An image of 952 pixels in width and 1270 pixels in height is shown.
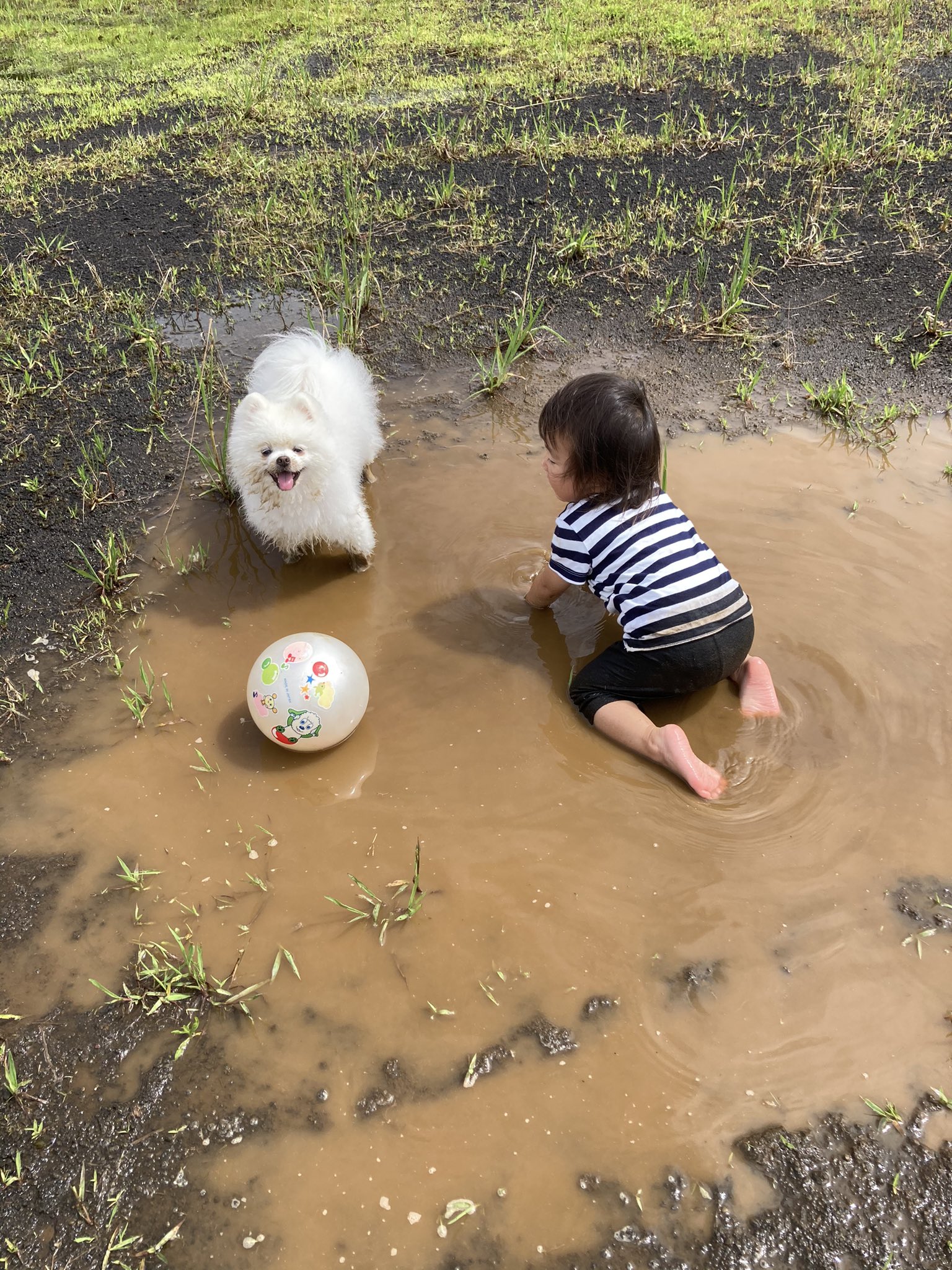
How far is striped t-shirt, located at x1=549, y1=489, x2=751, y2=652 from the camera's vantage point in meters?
2.88

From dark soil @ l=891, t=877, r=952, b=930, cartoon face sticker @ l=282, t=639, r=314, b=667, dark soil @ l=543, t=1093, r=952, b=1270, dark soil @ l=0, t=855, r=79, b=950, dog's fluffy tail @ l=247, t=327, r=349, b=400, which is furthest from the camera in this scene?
dog's fluffy tail @ l=247, t=327, r=349, b=400

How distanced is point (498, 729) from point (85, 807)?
1.53 metres

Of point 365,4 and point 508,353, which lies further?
point 365,4

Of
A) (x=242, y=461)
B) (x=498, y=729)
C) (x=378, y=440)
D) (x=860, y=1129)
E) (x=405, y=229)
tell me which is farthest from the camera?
(x=405, y=229)

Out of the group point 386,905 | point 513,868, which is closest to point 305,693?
point 386,905

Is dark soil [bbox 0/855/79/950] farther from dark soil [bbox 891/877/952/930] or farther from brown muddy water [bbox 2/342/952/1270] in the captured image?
dark soil [bbox 891/877/952/930]

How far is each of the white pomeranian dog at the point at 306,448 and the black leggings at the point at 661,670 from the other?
1.32 meters

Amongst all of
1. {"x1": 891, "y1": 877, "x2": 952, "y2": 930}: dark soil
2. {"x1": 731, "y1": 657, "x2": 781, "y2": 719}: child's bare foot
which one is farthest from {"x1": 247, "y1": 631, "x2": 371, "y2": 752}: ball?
{"x1": 891, "y1": 877, "x2": 952, "y2": 930}: dark soil

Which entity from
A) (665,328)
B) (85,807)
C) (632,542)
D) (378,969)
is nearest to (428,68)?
(665,328)

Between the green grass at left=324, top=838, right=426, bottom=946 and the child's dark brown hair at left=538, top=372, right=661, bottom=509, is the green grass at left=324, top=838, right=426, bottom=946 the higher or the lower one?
the lower one

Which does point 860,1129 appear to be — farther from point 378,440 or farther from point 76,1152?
point 378,440

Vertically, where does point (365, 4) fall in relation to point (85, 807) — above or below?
above

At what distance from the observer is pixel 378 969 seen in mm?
2430

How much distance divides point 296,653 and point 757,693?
1744 millimetres
